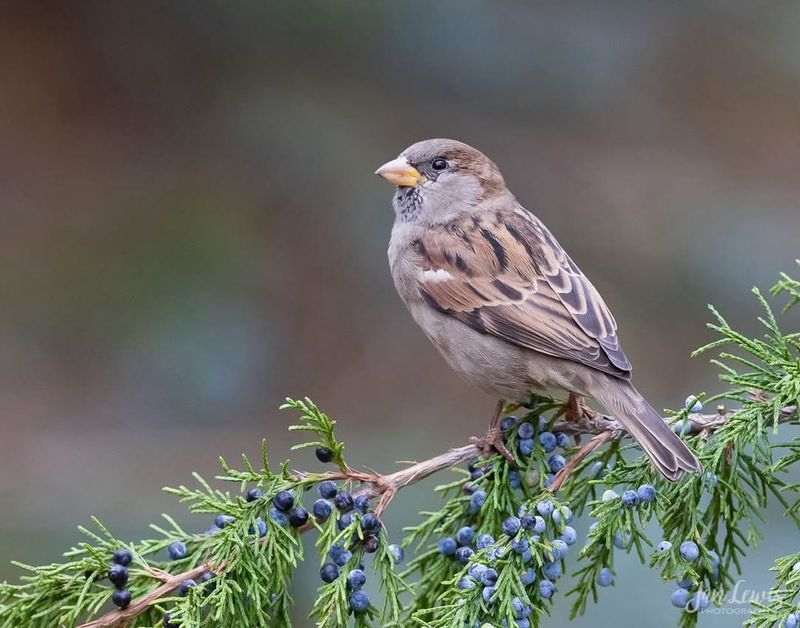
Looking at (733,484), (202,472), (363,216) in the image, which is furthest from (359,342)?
(733,484)

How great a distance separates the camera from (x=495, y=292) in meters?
2.63

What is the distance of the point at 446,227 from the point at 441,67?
95.1 inches

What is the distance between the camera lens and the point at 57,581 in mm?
1750

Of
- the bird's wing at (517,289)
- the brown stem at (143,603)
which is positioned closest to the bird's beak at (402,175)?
the bird's wing at (517,289)

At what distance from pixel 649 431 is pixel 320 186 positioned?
3.36 metres

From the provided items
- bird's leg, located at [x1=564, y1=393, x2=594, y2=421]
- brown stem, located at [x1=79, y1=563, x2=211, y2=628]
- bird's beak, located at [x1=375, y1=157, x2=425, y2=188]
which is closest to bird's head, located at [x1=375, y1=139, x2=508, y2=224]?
A: bird's beak, located at [x1=375, y1=157, x2=425, y2=188]

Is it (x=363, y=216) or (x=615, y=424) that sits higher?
(x=363, y=216)

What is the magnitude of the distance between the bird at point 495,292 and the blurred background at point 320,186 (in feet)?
5.82

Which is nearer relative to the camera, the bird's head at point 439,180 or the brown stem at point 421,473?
the brown stem at point 421,473

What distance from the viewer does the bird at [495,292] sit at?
93.2 inches

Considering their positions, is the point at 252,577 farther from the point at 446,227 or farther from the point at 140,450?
the point at 140,450

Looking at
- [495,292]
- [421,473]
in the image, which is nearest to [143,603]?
[421,473]

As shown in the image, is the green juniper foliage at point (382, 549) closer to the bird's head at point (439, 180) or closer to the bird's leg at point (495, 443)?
the bird's leg at point (495, 443)

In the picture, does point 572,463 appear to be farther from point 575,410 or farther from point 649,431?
point 575,410
